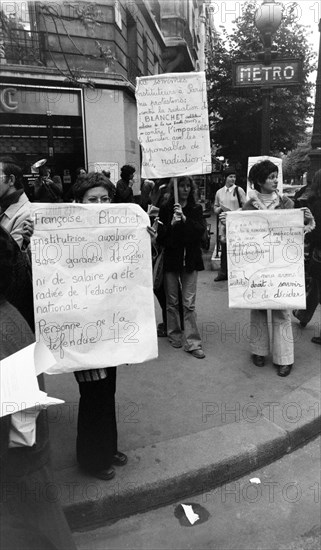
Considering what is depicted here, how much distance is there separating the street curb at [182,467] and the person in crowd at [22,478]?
827mm

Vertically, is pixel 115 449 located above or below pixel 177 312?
below

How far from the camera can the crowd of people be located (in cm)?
185

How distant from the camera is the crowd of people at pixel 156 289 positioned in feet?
6.06

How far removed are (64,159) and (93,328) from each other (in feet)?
36.5

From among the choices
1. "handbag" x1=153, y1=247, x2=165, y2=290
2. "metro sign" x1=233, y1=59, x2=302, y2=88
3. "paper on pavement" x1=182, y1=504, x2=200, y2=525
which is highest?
"metro sign" x1=233, y1=59, x2=302, y2=88

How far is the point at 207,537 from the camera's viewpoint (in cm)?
250

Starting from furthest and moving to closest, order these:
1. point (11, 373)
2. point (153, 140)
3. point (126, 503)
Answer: point (153, 140) < point (126, 503) < point (11, 373)

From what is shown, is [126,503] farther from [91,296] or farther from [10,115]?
[10,115]

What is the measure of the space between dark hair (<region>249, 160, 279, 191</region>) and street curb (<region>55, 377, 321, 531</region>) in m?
2.01

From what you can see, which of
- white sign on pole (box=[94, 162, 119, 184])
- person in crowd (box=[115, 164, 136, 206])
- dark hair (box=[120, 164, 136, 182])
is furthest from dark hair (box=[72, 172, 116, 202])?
white sign on pole (box=[94, 162, 119, 184])

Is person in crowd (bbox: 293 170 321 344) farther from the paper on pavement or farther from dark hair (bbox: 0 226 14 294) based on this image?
dark hair (bbox: 0 226 14 294)

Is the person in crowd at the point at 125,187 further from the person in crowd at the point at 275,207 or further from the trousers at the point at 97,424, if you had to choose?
the trousers at the point at 97,424

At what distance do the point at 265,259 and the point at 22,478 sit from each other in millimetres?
2864

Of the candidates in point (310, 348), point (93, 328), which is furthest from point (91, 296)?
point (310, 348)
